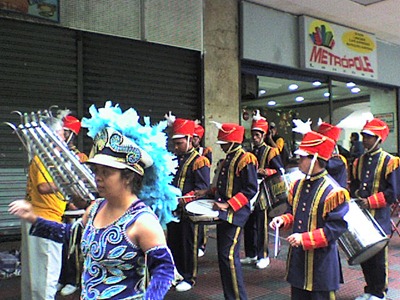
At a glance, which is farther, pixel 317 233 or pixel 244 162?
pixel 244 162

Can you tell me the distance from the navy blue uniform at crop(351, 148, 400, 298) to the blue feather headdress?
3067 mm

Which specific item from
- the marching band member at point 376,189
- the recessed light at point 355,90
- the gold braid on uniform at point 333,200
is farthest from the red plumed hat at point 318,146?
the recessed light at point 355,90

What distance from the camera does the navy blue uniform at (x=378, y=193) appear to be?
4656 millimetres

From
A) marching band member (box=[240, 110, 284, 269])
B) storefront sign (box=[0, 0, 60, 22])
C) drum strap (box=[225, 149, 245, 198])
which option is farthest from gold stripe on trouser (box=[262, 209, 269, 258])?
storefront sign (box=[0, 0, 60, 22])

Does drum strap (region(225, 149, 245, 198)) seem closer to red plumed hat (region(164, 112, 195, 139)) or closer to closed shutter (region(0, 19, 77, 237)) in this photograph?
red plumed hat (region(164, 112, 195, 139))

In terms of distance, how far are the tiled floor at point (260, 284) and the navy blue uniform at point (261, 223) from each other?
30 centimetres

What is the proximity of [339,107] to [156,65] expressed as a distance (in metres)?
5.97

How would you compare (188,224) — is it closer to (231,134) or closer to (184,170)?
(184,170)

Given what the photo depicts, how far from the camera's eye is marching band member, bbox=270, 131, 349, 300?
3260 mm

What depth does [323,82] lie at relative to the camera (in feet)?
34.3

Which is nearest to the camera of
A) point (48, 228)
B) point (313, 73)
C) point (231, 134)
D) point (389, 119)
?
point (48, 228)

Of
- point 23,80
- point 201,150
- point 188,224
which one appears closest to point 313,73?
point 201,150

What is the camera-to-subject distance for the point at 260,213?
658 cm

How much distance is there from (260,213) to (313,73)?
4.60 meters
